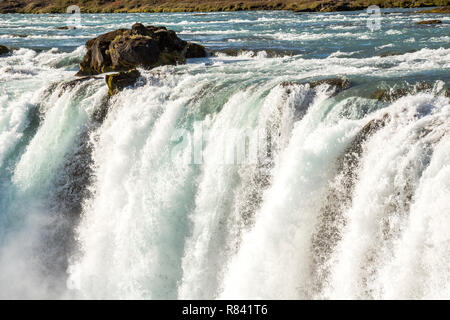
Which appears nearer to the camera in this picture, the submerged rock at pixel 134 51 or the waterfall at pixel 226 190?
the waterfall at pixel 226 190

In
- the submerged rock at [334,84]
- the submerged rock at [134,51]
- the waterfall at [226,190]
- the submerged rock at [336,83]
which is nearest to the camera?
the waterfall at [226,190]

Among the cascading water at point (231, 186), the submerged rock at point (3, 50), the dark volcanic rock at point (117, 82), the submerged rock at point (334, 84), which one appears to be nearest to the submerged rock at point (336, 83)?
the submerged rock at point (334, 84)

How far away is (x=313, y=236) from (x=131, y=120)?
6784 millimetres

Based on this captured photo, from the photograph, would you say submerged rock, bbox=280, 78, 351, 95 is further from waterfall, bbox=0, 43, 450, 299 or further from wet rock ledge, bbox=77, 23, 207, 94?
wet rock ledge, bbox=77, 23, 207, 94

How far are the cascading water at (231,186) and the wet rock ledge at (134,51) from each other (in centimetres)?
387

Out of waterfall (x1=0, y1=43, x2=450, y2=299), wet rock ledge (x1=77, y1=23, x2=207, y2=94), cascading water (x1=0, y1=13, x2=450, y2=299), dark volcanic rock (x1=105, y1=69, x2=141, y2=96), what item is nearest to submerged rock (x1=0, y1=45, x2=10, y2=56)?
wet rock ledge (x1=77, y1=23, x2=207, y2=94)

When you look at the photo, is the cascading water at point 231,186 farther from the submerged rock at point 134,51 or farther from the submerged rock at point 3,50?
the submerged rock at point 3,50

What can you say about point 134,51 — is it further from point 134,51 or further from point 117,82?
point 117,82

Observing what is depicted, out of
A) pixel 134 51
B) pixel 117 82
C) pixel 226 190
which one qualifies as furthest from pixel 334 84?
pixel 134 51

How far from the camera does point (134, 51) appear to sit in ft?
69.7

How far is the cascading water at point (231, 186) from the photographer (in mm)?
10062
